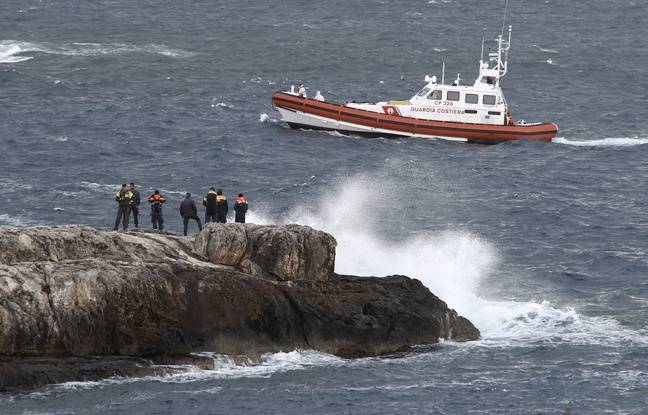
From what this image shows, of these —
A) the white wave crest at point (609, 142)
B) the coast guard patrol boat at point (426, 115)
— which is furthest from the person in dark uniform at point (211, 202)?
the white wave crest at point (609, 142)

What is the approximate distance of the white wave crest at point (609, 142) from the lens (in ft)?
250

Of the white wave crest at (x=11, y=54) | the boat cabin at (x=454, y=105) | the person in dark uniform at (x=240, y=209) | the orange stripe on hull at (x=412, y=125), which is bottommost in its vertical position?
the person in dark uniform at (x=240, y=209)

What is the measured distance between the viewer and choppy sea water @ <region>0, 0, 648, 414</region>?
1602 inches

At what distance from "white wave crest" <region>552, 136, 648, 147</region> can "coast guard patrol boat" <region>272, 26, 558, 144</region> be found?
0.94 metres

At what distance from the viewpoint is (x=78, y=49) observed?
93.6 m

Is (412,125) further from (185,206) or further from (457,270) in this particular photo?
(185,206)

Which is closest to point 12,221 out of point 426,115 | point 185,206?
point 185,206

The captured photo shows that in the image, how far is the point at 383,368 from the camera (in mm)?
41750

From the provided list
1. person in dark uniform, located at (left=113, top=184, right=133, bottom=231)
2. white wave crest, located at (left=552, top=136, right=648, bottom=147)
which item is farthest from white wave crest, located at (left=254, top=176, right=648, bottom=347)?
white wave crest, located at (left=552, top=136, right=648, bottom=147)

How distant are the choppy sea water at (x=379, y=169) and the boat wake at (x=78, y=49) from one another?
0.86ft

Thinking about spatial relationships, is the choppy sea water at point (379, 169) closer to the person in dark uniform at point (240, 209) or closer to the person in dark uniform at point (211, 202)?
the person in dark uniform at point (240, 209)

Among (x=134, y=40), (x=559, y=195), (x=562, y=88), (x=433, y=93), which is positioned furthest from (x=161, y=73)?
(x=559, y=195)

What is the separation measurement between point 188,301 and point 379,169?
31.2 meters

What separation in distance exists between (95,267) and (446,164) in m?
35.5
